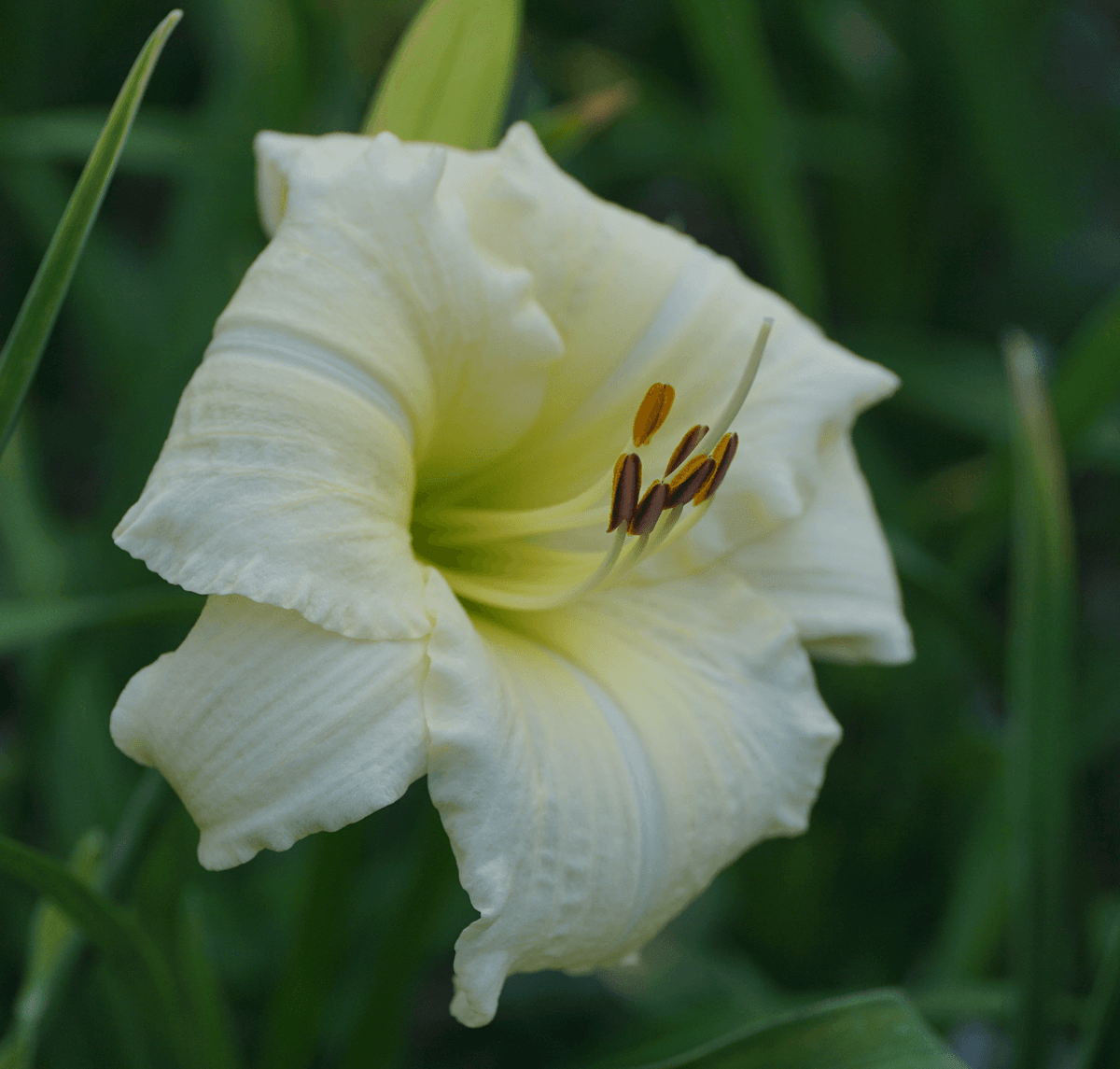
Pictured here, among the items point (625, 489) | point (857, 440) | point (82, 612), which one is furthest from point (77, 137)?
point (857, 440)

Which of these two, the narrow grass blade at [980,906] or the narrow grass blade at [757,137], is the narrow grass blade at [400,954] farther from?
the narrow grass blade at [757,137]

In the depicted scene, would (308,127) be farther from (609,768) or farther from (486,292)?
(609,768)

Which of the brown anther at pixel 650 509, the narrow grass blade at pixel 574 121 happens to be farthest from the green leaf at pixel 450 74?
the brown anther at pixel 650 509

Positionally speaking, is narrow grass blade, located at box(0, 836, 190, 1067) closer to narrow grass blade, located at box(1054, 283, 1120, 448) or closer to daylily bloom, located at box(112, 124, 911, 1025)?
daylily bloom, located at box(112, 124, 911, 1025)

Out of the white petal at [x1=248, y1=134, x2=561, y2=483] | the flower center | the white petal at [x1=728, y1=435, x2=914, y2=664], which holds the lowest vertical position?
the white petal at [x1=728, y1=435, x2=914, y2=664]

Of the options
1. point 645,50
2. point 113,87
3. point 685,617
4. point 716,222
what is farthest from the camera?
point 716,222

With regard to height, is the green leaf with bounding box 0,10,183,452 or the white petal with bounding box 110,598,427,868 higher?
the green leaf with bounding box 0,10,183,452

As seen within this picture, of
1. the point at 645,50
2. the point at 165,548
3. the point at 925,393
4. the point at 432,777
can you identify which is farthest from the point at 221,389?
the point at 645,50

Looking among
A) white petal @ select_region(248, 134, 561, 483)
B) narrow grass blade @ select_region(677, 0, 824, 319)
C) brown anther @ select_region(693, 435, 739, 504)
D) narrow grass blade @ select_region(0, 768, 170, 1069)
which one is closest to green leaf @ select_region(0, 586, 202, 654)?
narrow grass blade @ select_region(0, 768, 170, 1069)
